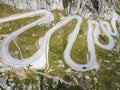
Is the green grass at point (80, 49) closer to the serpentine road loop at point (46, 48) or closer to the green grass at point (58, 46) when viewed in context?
the serpentine road loop at point (46, 48)

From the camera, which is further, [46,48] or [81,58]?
[81,58]

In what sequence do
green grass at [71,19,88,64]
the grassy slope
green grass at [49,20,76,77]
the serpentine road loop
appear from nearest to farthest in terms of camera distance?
the serpentine road loop
the grassy slope
green grass at [49,20,76,77]
green grass at [71,19,88,64]

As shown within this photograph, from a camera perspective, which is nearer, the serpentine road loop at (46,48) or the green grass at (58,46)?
the serpentine road loop at (46,48)

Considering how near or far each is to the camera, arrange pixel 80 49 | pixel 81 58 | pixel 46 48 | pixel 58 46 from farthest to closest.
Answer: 1. pixel 80 49
2. pixel 58 46
3. pixel 81 58
4. pixel 46 48

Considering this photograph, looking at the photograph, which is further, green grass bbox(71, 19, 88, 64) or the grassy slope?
green grass bbox(71, 19, 88, 64)

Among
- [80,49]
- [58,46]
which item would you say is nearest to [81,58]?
[80,49]

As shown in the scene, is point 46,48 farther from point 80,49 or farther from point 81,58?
point 80,49

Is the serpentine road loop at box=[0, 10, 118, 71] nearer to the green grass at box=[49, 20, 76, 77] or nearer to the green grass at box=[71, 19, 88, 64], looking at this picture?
the green grass at box=[71, 19, 88, 64]

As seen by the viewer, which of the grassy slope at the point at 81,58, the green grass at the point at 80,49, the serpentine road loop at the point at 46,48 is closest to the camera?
the serpentine road loop at the point at 46,48

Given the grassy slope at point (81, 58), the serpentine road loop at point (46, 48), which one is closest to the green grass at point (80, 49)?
the grassy slope at point (81, 58)

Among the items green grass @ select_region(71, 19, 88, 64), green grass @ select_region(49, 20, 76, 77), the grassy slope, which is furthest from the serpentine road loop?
the grassy slope

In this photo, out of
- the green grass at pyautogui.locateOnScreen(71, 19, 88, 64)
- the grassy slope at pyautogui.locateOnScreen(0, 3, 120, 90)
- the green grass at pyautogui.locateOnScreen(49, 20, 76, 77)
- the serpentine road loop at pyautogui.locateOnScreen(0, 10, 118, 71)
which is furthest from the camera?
the green grass at pyautogui.locateOnScreen(71, 19, 88, 64)
